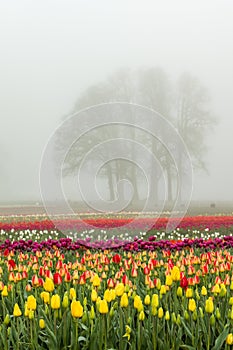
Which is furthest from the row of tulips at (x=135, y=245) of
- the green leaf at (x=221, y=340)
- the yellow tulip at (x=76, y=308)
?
the yellow tulip at (x=76, y=308)

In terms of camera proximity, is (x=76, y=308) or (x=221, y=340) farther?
(x=221, y=340)

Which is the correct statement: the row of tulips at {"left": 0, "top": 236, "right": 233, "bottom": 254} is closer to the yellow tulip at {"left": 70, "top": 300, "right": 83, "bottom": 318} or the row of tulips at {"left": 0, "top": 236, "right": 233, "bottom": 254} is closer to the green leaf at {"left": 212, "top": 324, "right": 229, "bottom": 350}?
the green leaf at {"left": 212, "top": 324, "right": 229, "bottom": 350}

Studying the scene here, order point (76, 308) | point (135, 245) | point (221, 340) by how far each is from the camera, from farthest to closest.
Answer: point (135, 245), point (221, 340), point (76, 308)

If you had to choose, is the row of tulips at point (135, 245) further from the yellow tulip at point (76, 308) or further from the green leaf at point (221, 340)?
the yellow tulip at point (76, 308)

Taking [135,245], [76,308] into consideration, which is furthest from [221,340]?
[135,245]

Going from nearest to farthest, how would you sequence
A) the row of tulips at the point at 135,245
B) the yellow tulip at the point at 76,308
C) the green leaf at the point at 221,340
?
1. the yellow tulip at the point at 76,308
2. the green leaf at the point at 221,340
3. the row of tulips at the point at 135,245

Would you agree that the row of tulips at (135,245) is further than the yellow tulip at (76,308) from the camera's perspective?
Yes

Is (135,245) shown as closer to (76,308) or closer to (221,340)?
(221,340)

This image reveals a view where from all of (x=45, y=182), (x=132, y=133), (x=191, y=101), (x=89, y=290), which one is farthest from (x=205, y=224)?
(x=191, y=101)

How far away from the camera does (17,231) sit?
13867 mm

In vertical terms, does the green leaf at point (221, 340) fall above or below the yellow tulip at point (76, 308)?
below

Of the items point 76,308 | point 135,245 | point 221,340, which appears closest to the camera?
point 76,308

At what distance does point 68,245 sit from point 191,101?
102 feet

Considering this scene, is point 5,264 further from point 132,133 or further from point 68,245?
point 132,133
